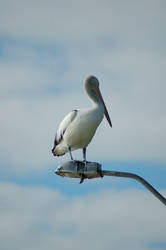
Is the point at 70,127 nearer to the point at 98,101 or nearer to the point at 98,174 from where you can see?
the point at 98,101

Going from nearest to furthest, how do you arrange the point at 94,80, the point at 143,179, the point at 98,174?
1. the point at 143,179
2. the point at 98,174
3. the point at 94,80

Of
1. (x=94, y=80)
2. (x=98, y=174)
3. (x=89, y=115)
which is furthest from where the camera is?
(x=94, y=80)

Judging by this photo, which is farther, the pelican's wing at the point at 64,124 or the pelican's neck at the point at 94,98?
the pelican's neck at the point at 94,98

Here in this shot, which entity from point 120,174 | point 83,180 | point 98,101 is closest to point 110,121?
point 98,101

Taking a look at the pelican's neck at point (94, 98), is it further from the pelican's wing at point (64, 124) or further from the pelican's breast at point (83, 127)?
the pelican's wing at point (64, 124)

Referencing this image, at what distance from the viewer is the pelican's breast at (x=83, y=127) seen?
12.9 metres

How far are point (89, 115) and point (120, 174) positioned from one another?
3676 mm

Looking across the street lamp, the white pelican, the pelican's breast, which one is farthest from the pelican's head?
the street lamp

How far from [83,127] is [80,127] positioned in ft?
0.21

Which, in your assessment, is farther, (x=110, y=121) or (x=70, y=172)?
(x=110, y=121)

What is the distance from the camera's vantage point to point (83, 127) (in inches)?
507

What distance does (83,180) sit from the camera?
1046 centimetres

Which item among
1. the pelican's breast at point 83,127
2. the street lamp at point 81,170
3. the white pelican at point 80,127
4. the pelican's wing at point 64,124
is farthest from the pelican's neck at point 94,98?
the street lamp at point 81,170

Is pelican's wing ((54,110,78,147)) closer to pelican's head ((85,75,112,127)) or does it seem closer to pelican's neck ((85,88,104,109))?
pelican's neck ((85,88,104,109))
